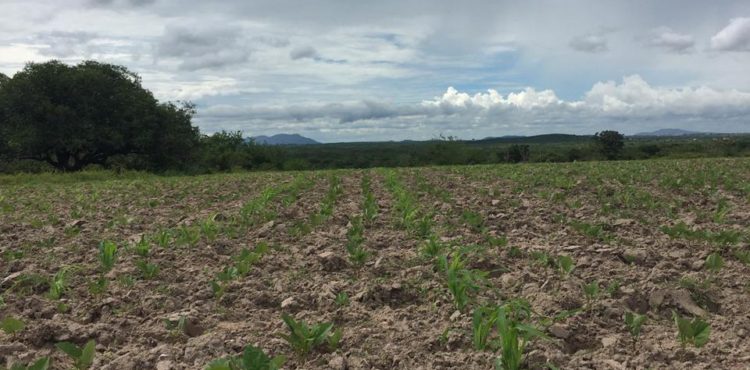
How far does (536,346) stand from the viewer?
3.18 m

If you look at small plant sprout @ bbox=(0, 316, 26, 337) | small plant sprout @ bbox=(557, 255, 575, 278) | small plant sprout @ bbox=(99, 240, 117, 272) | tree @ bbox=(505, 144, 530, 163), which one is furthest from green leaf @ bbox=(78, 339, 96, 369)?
tree @ bbox=(505, 144, 530, 163)

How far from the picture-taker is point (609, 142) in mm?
71000

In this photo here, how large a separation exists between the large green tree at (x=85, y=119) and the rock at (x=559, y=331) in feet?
108

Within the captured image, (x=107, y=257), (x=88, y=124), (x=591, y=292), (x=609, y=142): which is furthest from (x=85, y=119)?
(x=609, y=142)

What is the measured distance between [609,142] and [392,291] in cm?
7284

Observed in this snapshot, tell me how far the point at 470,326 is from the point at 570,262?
166 centimetres

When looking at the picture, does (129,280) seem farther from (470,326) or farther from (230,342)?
(470,326)

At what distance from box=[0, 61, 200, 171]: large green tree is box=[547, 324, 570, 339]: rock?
33.0 metres

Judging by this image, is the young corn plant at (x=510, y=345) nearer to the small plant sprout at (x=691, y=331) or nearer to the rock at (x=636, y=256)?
the small plant sprout at (x=691, y=331)

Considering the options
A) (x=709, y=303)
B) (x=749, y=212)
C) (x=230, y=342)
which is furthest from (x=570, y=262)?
(x=749, y=212)

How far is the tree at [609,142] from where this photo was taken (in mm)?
68250

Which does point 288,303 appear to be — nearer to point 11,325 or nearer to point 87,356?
point 87,356

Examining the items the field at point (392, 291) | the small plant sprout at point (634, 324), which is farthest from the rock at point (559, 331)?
the small plant sprout at point (634, 324)

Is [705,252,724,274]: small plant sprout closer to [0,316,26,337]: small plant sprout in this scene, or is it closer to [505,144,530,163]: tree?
[0,316,26,337]: small plant sprout
